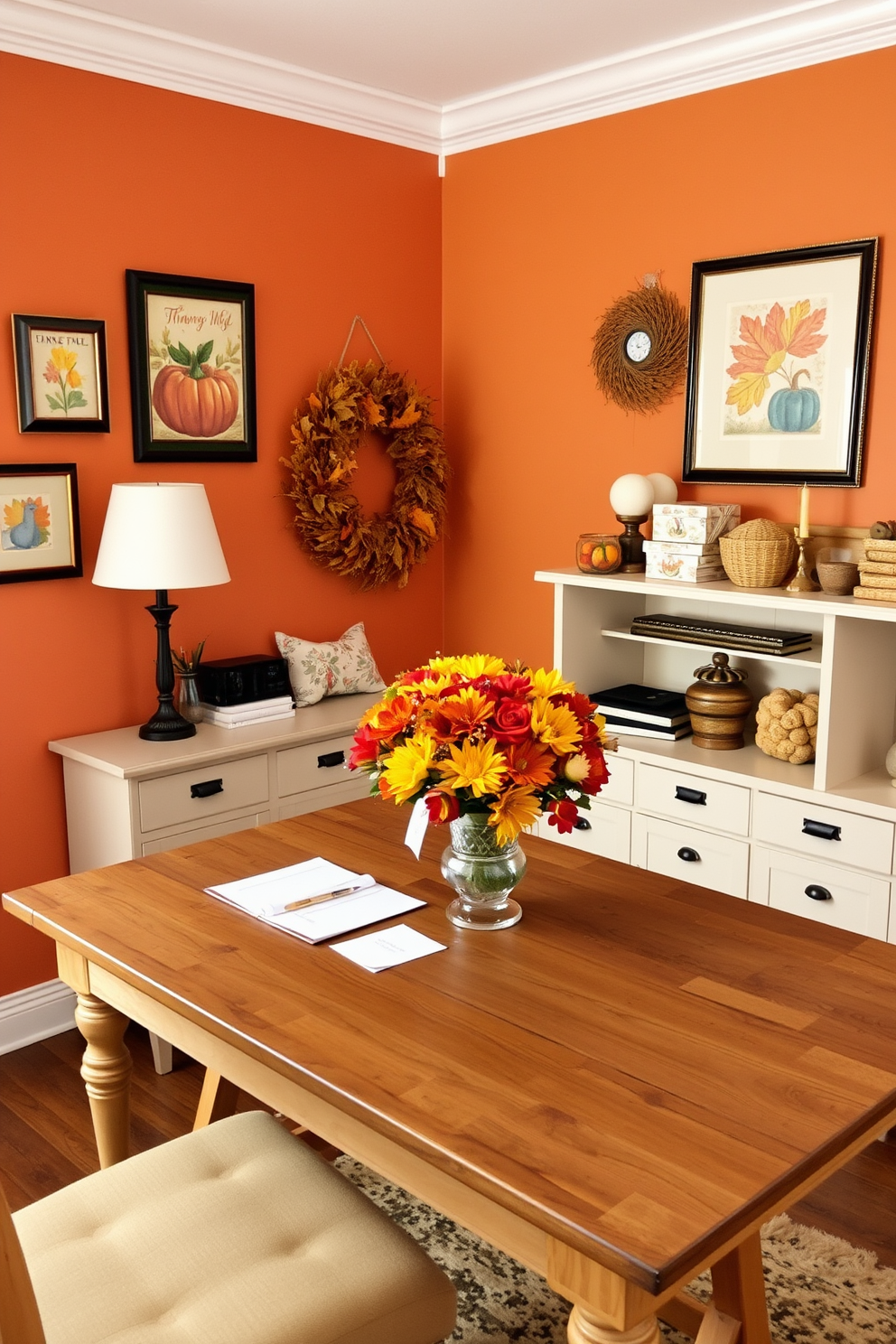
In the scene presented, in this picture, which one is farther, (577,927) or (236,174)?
(236,174)

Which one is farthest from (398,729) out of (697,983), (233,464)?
(233,464)

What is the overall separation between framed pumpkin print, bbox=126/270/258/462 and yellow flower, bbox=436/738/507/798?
2.07m

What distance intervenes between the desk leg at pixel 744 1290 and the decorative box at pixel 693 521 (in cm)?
201

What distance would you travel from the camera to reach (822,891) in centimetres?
300

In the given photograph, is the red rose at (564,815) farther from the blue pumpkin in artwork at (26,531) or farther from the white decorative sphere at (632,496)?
the blue pumpkin in artwork at (26,531)

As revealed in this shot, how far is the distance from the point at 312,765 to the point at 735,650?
1289 millimetres

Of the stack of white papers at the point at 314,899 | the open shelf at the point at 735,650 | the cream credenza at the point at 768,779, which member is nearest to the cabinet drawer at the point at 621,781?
the cream credenza at the point at 768,779

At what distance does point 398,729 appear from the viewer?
186 cm

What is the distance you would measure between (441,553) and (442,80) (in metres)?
1.59

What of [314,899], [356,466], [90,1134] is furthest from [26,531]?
[314,899]

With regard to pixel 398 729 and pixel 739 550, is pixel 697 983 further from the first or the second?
pixel 739 550

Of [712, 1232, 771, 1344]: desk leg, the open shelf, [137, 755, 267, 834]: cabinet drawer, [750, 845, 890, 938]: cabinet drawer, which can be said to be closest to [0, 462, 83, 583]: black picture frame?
[137, 755, 267, 834]: cabinet drawer

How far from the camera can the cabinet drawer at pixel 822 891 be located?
291 cm

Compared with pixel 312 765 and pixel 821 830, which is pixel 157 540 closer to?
pixel 312 765
